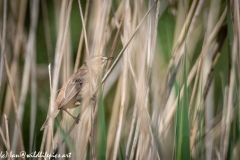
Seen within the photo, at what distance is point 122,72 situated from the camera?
5.79ft

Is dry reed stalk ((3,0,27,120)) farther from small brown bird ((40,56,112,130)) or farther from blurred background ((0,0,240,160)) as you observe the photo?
small brown bird ((40,56,112,130))

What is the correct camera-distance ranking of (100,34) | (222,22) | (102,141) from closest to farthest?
1. (102,141)
2. (100,34)
3. (222,22)

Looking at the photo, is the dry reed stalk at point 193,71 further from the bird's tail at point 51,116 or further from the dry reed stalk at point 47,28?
the dry reed stalk at point 47,28

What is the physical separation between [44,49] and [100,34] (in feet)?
1.02

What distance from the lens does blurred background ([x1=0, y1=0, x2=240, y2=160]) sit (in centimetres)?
172

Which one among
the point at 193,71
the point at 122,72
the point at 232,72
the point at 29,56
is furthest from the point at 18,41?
the point at 232,72

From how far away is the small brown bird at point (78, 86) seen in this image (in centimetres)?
171

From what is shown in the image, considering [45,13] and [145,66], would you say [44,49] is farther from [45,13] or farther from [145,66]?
[145,66]

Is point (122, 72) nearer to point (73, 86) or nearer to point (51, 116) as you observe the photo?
point (73, 86)

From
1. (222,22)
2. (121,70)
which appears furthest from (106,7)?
(222,22)

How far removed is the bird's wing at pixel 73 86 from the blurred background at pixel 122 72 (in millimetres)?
39

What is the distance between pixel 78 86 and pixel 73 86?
0.09ft

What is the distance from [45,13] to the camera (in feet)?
5.89

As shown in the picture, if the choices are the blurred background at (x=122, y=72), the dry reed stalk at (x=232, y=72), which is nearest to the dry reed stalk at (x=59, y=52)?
the blurred background at (x=122, y=72)
